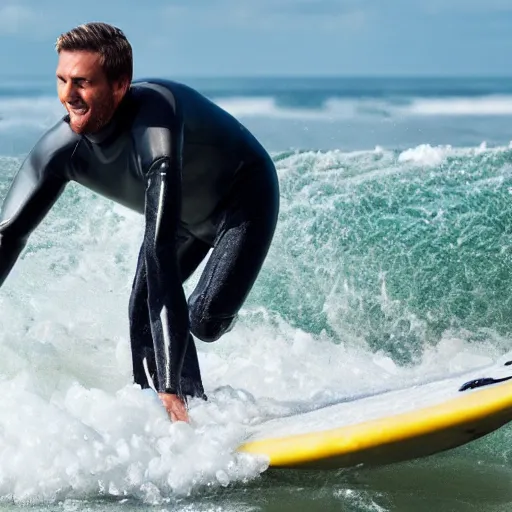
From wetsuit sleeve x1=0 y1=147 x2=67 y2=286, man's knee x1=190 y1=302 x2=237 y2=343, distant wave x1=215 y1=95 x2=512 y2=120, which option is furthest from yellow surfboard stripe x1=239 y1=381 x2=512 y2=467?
distant wave x1=215 y1=95 x2=512 y2=120

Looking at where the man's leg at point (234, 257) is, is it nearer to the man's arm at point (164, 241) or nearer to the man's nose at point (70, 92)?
the man's arm at point (164, 241)

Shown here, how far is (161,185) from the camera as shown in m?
3.35

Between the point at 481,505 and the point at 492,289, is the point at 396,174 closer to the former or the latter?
the point at 492,289

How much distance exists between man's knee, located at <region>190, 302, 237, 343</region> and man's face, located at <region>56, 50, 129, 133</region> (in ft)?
2.56

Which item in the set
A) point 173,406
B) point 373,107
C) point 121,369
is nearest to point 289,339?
point 121,369

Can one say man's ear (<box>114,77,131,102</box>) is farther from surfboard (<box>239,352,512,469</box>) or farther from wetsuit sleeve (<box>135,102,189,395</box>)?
surfboard (<box>239,352,512,469</box>)

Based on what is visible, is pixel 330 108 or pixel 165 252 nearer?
pixel 165 252

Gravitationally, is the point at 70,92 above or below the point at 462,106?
above

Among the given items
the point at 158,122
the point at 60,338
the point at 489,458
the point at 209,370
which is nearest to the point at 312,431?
the point at 489,458

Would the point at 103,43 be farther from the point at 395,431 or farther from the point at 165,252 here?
the point at 395,431

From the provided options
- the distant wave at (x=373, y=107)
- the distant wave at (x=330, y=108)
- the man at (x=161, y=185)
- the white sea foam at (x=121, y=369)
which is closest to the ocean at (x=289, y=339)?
the white sea foam at (x=121, y=369)

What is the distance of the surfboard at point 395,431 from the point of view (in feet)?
11.1

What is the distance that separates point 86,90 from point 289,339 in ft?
9.13

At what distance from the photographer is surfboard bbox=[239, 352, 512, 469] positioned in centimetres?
338
